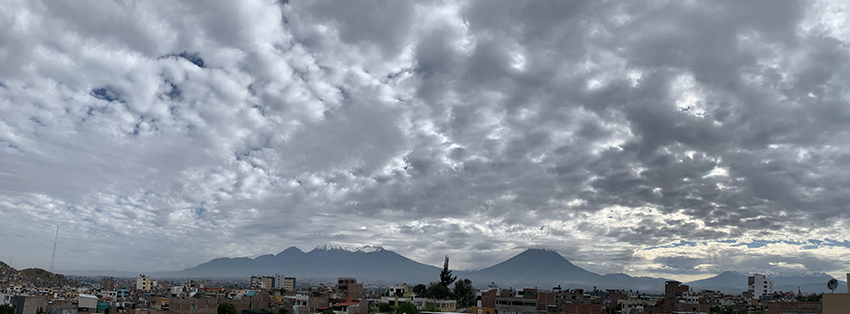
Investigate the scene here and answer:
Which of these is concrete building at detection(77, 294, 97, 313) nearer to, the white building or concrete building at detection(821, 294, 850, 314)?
concrete building at detection(821, 294, 850, 314)

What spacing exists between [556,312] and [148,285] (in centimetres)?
16291

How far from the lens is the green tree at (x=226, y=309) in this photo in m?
91.1

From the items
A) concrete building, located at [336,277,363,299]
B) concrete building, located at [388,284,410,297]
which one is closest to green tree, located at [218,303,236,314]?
concrete building, located at [336,277,363,299]

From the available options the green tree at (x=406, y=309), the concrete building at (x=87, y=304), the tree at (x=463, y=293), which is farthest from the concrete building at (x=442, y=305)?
the concrete building at (x=87, y=304)

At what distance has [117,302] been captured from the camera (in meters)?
98.1

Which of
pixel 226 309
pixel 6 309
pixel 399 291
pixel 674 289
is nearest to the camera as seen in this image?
pixel 6 309

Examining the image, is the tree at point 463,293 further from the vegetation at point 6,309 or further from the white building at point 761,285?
the white building at point 761,285

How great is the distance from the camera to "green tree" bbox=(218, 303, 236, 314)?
299 ft

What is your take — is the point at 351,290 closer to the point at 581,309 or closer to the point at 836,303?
the point at 581,309

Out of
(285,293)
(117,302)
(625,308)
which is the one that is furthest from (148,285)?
(625,308)

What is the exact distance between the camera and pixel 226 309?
91.7m

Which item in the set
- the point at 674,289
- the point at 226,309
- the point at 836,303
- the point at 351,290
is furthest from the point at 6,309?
the point at 674,289

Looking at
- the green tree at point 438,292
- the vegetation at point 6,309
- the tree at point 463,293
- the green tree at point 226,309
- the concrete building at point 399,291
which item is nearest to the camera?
the vegetation at point 6,309

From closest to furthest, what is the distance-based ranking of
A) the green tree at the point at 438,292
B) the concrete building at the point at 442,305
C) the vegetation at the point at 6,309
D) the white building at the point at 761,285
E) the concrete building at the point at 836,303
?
the concrete building at the point at 836,303 → the vegetation at the point at 6,309 → the concrete building at the point at 442,305 → the green tree at the point at 438,292 → the white building at the point at 761,285
